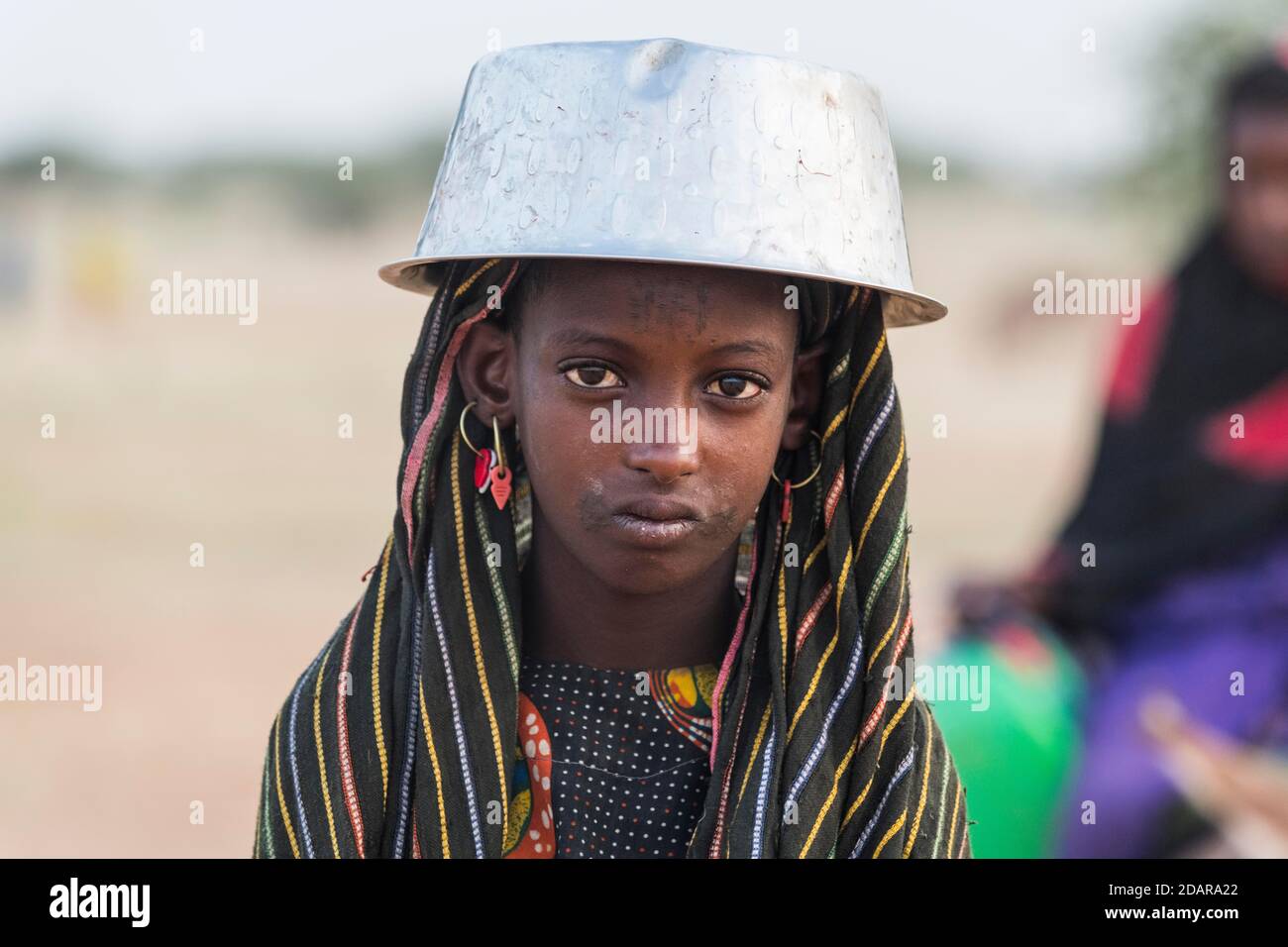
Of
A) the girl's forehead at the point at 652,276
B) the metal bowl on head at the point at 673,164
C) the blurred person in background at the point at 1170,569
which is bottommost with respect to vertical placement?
the blurred person in background at the point at 1170,569

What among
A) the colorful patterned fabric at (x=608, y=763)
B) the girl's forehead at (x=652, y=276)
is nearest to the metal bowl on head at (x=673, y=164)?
the girl's forehead at (x=652, y=276)

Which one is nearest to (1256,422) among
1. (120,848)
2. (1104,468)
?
(1104,468)

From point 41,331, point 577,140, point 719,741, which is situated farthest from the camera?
point 41,331

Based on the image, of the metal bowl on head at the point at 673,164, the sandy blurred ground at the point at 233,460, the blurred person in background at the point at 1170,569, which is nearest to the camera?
the metal bowl on head at the point at 673,164

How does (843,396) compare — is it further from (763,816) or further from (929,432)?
(929,432)

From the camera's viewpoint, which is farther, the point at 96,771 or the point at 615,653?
the point at 96,771

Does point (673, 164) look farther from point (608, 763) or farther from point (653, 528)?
point (608, 763)

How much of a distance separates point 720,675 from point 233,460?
396 inches

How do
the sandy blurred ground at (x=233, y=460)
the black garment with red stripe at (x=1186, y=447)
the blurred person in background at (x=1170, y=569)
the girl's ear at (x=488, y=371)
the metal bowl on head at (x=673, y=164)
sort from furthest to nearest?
the sandy blurred ground at (x=233, y=460), the black garment with red stripe at (x=1186, y=447), the blurred person in background at (x=1170, y=569), the girl's ear at (x=488, y=371), the metal bowl on head at (x=673, y=164)

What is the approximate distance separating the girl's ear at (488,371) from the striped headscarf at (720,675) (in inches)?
0.7

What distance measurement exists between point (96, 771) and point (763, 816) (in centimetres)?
545

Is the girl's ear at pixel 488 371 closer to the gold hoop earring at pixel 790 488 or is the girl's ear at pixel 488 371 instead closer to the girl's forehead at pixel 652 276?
the girl's forehead at pixel 652 276

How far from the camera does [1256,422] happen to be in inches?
189

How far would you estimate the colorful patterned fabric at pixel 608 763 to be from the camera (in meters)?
2.09
